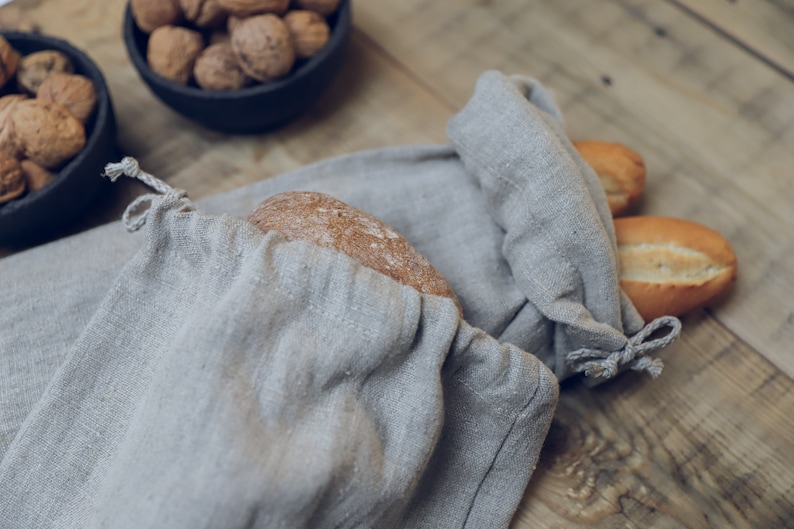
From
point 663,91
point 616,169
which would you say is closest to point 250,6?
point 616,169

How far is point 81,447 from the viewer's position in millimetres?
641

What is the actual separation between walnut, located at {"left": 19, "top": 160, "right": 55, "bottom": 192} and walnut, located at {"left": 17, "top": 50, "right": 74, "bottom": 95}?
121mm

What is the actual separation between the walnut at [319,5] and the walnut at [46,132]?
33 centimetres

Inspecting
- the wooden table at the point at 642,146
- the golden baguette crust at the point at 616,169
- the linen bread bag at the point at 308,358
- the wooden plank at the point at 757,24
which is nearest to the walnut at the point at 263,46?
the wooden table at the point at 642,146

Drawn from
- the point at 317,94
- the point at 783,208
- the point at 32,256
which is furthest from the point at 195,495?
the point at 783,208

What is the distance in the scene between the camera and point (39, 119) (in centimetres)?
80

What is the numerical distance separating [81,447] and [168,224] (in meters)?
A: 0.21

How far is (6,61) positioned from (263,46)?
1.03 ft

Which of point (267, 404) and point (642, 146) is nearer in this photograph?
point (267, 404)

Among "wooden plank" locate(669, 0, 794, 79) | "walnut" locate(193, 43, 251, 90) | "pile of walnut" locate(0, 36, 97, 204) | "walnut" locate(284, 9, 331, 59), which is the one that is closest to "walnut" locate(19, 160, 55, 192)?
"pile of walnut" locate(0, 36, 97, 204)

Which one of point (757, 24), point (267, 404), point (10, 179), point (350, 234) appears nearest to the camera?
point (267, 404)

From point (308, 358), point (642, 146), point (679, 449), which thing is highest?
point (308, 358)

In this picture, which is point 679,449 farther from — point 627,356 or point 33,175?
point 33,175

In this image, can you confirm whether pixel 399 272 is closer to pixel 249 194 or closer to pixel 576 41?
pixel 249 194
